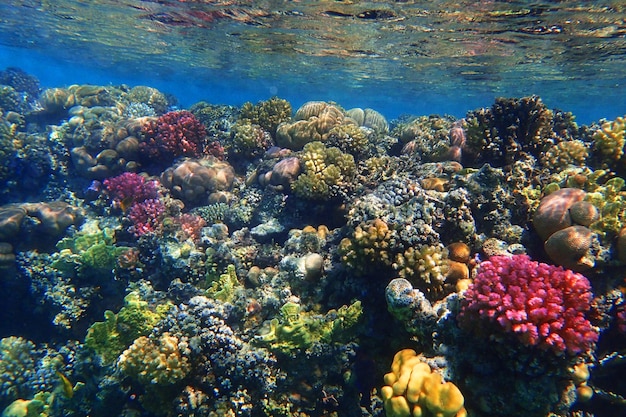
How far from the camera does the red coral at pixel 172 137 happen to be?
9992 millimetres

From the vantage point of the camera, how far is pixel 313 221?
7957 mm

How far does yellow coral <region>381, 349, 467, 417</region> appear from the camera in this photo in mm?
3516

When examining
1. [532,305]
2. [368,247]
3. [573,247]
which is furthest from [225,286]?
[573,247]

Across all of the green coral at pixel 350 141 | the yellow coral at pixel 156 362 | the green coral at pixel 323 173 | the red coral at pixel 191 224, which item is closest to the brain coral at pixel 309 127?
the green coral at pixel 350 141

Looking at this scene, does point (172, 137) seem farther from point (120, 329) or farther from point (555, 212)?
point (555, 212)

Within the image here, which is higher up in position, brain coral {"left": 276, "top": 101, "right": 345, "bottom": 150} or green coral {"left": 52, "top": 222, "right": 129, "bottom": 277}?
brain coral {"left": 276, "top": 101, "right": 345, "bottom": 150}

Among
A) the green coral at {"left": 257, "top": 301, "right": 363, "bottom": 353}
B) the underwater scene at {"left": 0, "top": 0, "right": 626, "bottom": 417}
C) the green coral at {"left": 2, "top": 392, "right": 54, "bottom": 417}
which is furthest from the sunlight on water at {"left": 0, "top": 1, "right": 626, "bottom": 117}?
the green coral at {"left": 2, "top": 392, "right": 54, "bottom": 417}

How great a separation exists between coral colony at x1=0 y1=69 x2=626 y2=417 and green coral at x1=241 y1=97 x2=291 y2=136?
2.52 ft

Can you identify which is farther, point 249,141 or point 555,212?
point 249,141

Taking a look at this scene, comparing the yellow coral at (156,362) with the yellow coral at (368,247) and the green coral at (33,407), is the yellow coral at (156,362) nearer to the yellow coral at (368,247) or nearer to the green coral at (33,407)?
the green coral at (33,407)

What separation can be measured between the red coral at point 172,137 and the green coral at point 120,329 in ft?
17.6

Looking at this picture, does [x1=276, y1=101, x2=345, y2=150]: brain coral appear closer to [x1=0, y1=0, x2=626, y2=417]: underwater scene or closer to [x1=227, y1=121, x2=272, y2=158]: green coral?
[x1=0, y1=0, x2=626, y2=417]: underwater scene

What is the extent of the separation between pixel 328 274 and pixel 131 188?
625 cm

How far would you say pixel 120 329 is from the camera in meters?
5.87
